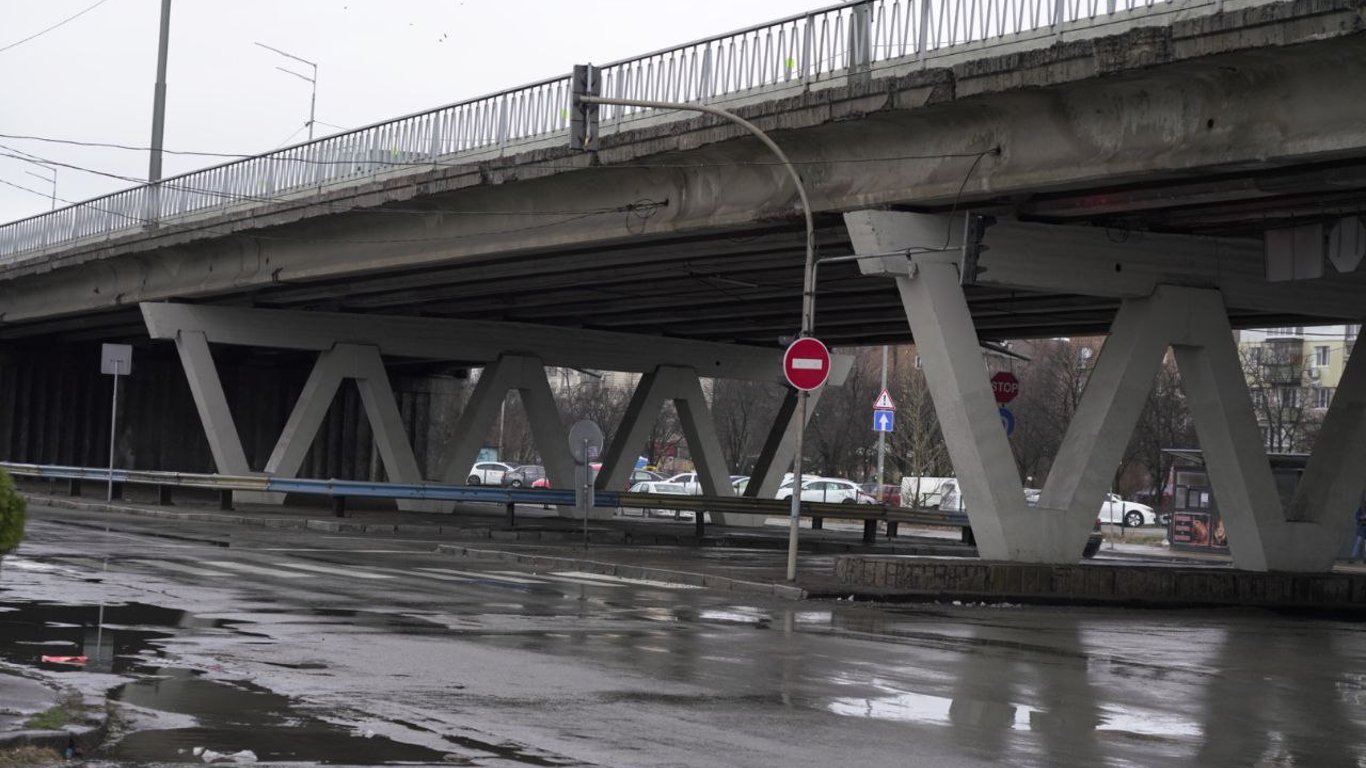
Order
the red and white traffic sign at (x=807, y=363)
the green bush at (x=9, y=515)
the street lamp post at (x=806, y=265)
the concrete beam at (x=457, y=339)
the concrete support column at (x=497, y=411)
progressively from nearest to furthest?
the green bush at (x=9, y=515) → the street lamp post at (x=806, y=265) → the red and white traffic sign at (x=807, y=363) → the concrete beam at (x=457, y=339) → the concrete support column at (x=497, y=411)

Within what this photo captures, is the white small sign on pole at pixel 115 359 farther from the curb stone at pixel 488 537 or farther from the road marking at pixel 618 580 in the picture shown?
the road marking at pixel 618 580

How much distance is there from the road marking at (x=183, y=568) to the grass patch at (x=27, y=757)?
11838mm

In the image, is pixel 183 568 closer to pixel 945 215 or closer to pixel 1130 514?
pixel 945 215

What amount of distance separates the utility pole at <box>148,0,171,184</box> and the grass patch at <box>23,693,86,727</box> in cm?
4161

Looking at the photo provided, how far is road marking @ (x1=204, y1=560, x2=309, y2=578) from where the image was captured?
20.2m

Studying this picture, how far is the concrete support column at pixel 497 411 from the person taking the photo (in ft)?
155

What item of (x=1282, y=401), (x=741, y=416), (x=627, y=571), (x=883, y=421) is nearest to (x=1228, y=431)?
(x=627, y=571)

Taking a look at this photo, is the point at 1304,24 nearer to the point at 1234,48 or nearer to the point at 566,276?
the point at 1234,48

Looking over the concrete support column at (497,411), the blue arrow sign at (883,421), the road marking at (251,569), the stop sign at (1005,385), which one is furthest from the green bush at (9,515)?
the blue arrow sign at (883,421)

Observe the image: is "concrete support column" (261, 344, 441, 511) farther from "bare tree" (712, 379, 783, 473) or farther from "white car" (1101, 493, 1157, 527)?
"bare tree" (712, 379, 783, 473)

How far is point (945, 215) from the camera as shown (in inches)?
929

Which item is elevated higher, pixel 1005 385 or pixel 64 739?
pixel 1005 385

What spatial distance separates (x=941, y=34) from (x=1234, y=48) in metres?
4.97

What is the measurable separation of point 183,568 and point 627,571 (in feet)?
21.8
